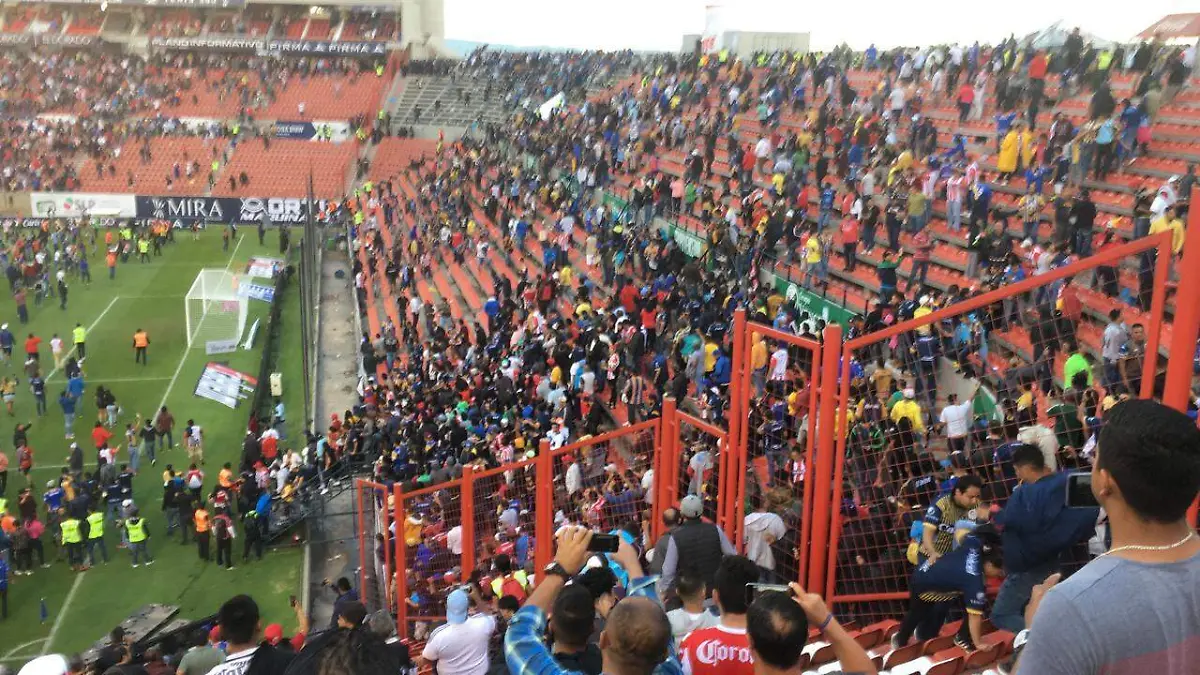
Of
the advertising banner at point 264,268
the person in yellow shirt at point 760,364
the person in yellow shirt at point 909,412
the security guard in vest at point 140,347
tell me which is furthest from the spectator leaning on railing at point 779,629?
the advertising banner at point 264,268

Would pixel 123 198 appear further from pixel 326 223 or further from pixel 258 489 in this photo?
pixel 258 489

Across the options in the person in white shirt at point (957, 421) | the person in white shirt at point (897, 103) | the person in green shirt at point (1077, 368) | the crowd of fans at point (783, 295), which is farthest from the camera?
the person in white shirt at point (897, 103)

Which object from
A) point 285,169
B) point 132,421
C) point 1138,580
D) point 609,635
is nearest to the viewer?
point 1138,580

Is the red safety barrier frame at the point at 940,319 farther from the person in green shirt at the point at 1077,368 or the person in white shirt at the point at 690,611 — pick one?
the person in white shirt at the point at 690,611

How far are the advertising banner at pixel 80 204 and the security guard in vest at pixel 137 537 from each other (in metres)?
34.0

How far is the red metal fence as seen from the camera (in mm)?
5055

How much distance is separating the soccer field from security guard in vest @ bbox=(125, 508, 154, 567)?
180mm

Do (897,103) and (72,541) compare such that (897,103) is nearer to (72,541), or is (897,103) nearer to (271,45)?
(72,541)

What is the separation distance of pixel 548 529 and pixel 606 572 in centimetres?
374

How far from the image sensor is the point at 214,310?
28.4 m

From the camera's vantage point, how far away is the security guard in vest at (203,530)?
15219 millimetres

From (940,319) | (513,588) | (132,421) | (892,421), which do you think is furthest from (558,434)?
(132,421)

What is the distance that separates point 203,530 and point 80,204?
116 ft

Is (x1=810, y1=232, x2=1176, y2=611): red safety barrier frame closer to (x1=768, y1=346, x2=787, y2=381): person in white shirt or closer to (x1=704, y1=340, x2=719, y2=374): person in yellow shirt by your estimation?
(x1=768, y1=346, x2=787, y2=381): person in white shirt
